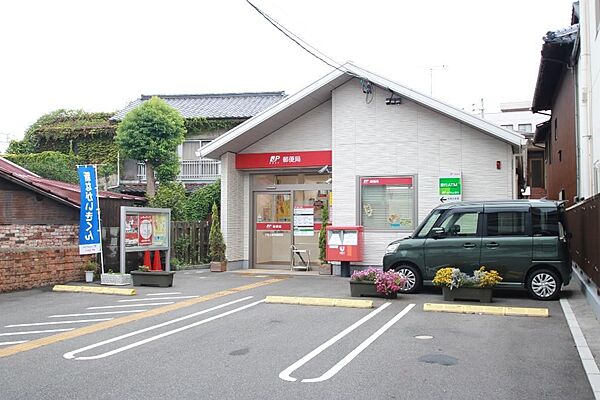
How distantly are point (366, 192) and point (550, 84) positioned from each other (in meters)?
7.34

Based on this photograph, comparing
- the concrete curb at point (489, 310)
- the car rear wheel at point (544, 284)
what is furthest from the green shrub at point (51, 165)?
the car rear wheel at point (544, 284)

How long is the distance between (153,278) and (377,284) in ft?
17.0

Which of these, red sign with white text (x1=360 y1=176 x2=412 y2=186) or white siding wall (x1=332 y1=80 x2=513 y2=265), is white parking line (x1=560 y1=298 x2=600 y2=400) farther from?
red sign with white text (x1=360 y1=176 x2=412 y2=186)

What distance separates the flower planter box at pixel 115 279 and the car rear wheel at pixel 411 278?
20.1 feet

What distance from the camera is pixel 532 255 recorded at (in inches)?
434

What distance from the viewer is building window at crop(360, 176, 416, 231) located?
15.5 m

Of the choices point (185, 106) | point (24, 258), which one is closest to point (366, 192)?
point (24, 258)

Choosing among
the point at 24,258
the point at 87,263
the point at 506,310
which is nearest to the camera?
the point at 506,310

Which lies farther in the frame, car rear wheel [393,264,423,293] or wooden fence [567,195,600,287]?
car rear wheel [393,264,423,293]

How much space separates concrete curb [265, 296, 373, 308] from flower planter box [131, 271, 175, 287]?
3.15 metres

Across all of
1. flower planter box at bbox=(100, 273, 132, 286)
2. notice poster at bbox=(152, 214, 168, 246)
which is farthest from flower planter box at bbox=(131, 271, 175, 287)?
notice poster at bbox=(152, 214, 168, 246)

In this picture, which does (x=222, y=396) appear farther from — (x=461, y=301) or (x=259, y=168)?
(x=259, y=168)

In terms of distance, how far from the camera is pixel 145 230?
49.4 feet

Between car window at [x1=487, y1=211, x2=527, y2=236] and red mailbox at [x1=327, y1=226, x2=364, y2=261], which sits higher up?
car window at [x1=487, y1=211, x2=527, y2=236]
